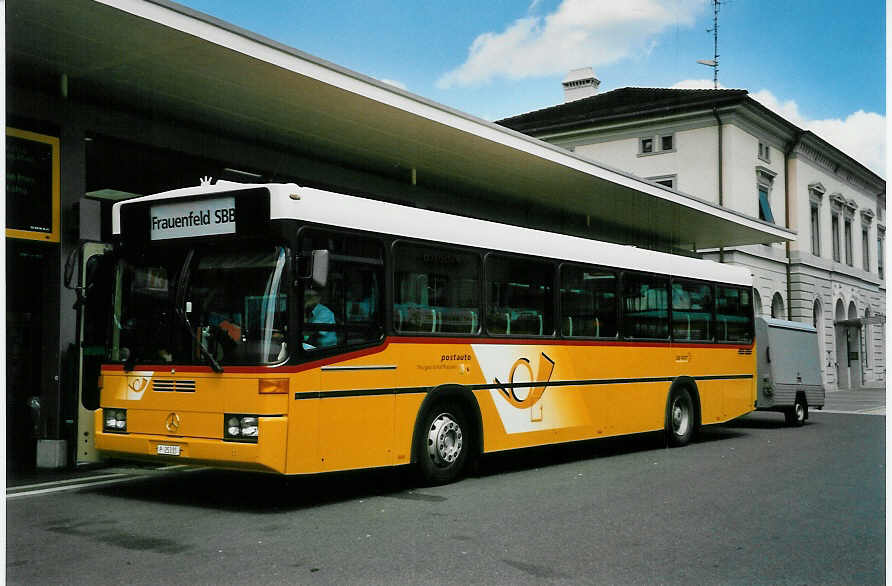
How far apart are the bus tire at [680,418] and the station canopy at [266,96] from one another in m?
5.62

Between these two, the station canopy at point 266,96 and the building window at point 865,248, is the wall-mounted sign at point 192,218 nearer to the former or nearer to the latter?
the station canopy at point 266,96

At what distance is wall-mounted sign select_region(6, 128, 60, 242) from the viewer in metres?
11.9

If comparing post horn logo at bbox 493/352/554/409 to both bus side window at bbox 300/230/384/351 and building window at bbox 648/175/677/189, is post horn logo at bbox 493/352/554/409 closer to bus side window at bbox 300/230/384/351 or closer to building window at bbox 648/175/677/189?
bus side window at bbox 300/230/384/351

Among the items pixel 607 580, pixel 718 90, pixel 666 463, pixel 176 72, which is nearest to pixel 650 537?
pixel 607 580

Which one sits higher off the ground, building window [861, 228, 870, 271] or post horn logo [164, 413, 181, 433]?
building window [861, 228, 870, 271]

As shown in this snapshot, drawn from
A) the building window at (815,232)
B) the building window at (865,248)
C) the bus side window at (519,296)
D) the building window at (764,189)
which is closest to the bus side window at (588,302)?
the bus side window at (519,296)

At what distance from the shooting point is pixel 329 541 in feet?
23.3

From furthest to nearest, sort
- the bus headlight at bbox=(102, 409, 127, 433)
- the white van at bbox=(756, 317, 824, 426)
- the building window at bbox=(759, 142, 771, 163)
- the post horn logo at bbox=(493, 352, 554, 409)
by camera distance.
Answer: the building window at bbox=(759, 142, 771, 163) → the white van at bbox=(756, 317, 824, 426) → the post horn logo at bbox=(493, 352, 554, 409) → the bus headlight at bbox=(102, 409, 127, 433)

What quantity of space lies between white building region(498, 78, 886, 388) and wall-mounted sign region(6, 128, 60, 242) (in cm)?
2435

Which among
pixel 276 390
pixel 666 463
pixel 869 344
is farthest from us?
pixel 869 344

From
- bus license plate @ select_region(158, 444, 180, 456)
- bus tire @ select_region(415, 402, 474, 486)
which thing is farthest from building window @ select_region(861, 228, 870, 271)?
bus license plate @ select_region(158, 444, 180, 456)

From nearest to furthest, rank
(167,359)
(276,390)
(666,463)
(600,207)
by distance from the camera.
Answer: (276,390) < (167,359) < (666,463) < (600,207)

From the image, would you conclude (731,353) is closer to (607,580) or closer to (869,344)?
(607,580)

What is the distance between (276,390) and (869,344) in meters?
39.5
